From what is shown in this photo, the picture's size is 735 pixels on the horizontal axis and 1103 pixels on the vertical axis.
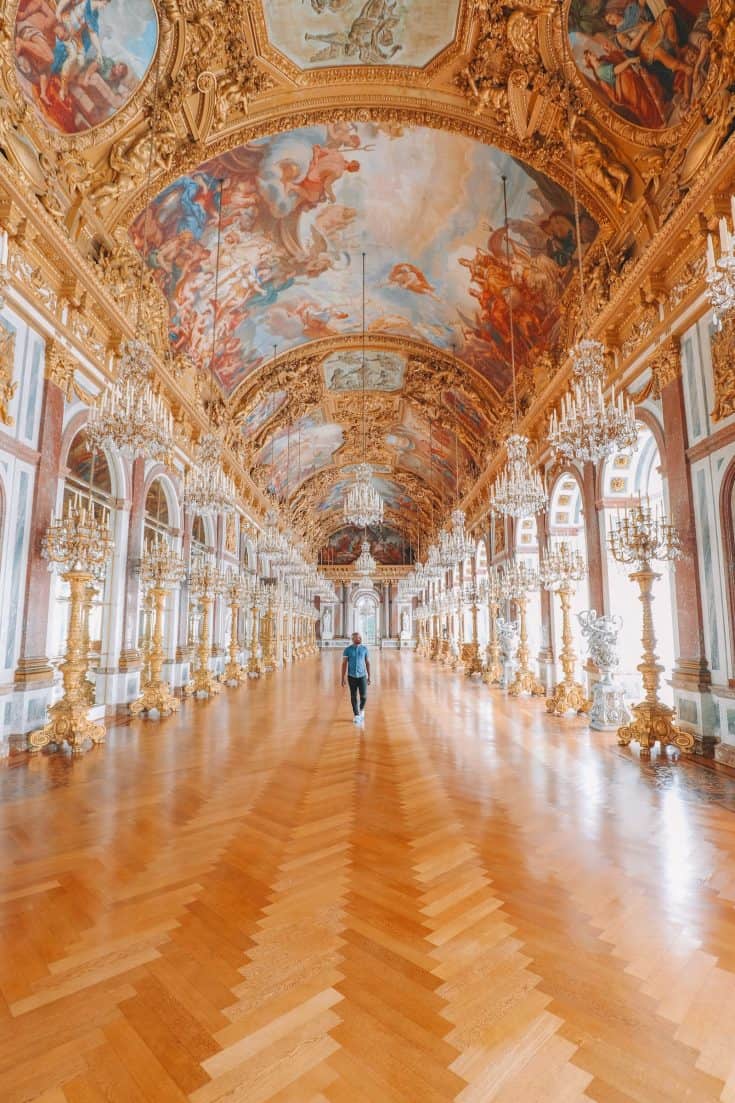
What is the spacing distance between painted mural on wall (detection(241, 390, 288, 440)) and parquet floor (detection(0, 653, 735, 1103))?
13.5 m

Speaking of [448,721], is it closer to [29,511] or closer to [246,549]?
[29,511]

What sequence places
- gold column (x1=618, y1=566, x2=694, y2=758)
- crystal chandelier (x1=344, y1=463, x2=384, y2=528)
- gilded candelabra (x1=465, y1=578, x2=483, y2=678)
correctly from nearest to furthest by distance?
gold column (x1=618, y1=566, x2=694, y2=758) < crystal chandelier (x1=344, y1=463, x2=384, y2=528) < gilded candelabra (x1=465, y1=578, x2=483, y2=678)

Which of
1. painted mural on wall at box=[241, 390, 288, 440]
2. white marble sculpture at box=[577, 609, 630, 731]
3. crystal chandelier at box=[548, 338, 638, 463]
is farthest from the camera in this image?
painted mural on wall at box=[241, 390, 288, 440]

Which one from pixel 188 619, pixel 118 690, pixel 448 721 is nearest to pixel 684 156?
pixel 448 721

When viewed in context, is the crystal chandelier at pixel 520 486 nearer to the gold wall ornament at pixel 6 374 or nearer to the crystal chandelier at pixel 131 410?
the crystal chandelier at pixel 131 410

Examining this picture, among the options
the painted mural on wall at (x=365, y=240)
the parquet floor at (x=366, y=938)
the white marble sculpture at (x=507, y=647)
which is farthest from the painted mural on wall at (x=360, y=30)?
the white marble sculpture at (x=507, y=647)

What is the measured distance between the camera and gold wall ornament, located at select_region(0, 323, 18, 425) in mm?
6336

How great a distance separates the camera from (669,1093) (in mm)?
1661

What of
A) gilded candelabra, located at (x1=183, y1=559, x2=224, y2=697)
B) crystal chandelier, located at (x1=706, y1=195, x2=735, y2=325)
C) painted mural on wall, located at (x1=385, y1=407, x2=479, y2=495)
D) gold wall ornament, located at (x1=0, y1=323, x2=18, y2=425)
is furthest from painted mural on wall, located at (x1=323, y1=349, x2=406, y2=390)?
crystal chandelier, located at (x1=706, y1=195, x2=735, y2=325)

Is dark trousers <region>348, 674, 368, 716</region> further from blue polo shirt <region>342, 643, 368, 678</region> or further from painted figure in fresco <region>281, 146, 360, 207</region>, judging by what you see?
painted figure in fresco <region>281, 146, 360, 207</region>

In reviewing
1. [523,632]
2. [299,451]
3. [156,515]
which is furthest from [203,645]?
[299,451]

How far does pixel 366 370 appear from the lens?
17.8 meters

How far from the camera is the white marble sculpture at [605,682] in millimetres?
7766

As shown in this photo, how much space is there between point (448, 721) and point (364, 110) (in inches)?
385
